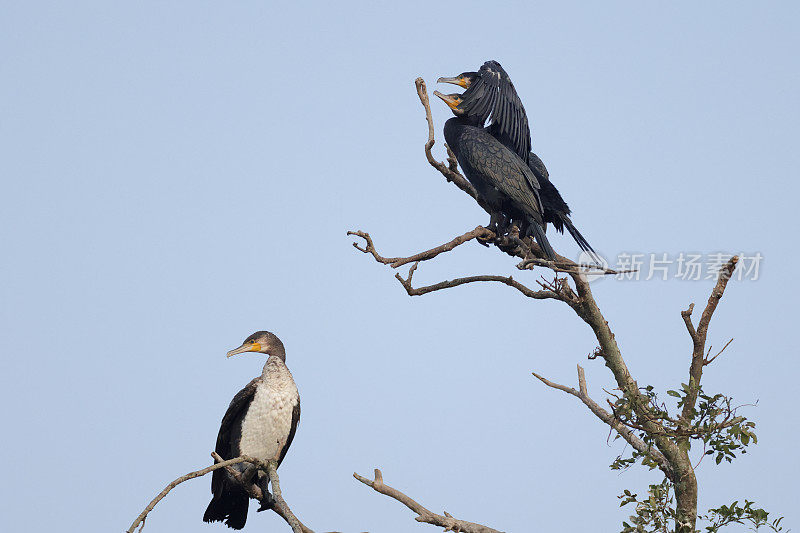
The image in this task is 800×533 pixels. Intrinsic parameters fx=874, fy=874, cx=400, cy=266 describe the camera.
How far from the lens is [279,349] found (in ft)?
22.1

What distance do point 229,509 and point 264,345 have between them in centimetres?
124

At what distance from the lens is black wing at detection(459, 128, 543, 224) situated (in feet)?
19.8

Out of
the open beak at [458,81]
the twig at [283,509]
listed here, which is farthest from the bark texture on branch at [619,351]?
the open beak at [458,81]

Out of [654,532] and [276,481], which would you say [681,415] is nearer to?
[654,532]

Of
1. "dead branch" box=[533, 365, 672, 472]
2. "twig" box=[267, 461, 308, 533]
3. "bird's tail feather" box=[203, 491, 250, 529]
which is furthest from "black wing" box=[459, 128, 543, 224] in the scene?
"bird's tail feather" box=[203, 491, 250, 529]

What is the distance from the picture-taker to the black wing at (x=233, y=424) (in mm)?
6324

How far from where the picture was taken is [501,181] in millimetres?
6035

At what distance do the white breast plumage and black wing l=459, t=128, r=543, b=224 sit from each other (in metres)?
2.12

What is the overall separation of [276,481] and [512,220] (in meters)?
2.55

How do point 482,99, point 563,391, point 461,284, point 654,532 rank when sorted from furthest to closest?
point 482,99
point 563,391
point 461,284
point 654,532

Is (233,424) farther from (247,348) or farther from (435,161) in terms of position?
(435,161)

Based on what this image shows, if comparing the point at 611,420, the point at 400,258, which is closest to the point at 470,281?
the point at 400,258

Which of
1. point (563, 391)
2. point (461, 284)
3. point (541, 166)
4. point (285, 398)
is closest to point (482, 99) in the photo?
point (541, 166)

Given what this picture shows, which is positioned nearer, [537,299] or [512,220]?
[537,299]
